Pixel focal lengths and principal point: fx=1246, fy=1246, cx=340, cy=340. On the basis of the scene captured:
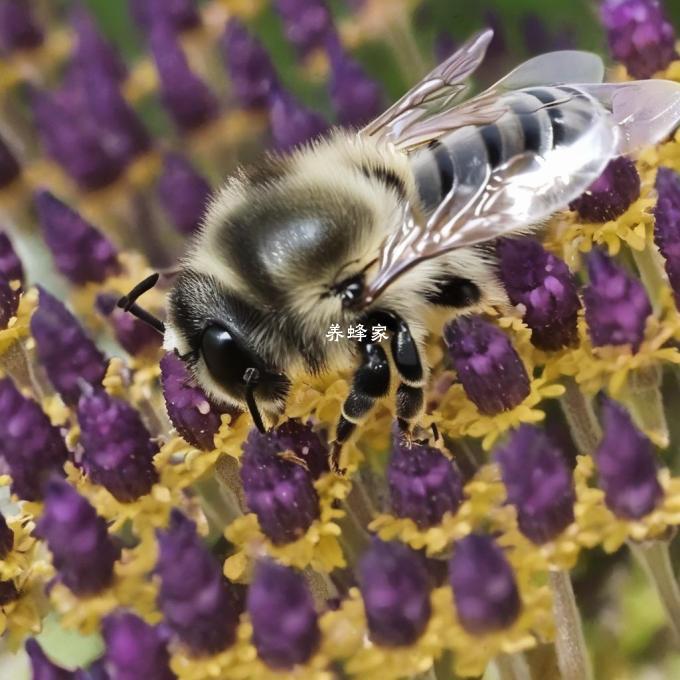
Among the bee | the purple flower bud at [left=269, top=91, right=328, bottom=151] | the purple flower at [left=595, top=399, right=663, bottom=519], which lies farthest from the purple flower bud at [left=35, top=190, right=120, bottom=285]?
the purple flower at [left=595, top=399, right=663, bottom=519]

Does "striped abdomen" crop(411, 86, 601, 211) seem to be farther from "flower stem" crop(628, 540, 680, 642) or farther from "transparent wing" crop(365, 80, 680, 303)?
"flower stem" crop(628, 540, 680, 642)

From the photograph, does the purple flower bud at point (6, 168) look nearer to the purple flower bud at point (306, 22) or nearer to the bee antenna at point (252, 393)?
the purple flower bud at point (306, 22)

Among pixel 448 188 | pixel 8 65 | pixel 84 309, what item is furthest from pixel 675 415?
pixel 8 65

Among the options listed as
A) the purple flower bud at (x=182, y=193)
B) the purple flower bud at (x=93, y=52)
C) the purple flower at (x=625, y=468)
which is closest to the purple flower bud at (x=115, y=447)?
the purple flower at (x=625, y=468)

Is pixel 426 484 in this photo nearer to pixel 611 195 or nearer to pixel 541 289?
pixel 541 289

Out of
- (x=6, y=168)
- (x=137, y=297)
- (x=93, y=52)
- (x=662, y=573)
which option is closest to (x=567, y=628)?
(x=662, y=573)

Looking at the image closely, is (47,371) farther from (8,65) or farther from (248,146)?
(8,65)
